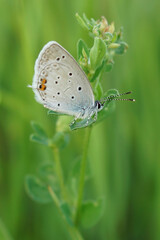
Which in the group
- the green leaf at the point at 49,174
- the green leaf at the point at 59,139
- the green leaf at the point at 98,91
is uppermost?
the green leaf at the point at 98,91

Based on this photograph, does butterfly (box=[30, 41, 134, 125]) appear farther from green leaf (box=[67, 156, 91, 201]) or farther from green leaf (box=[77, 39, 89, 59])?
green leaf (box=[67, 156, 91, 201])

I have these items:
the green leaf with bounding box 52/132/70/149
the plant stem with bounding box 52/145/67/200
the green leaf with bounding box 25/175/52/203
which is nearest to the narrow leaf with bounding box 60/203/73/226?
the plant stem with bounding box 52/145/67/200

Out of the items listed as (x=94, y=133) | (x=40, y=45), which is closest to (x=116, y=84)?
(x=94, y=133)

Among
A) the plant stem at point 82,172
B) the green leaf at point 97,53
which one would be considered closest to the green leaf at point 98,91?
the green leaf at point 97,53

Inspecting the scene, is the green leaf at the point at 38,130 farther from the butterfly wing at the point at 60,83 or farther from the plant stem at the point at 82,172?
the plant stem at the point at 82,172

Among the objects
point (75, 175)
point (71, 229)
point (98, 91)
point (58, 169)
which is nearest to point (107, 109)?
point (98, 91)

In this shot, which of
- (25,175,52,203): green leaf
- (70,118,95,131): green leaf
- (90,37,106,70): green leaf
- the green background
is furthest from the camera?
the green background
